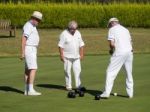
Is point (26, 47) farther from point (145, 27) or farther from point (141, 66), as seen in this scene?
point (145, 27)

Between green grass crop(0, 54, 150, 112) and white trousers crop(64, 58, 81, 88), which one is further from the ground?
white trousers crop(64, 58, 81, 88)

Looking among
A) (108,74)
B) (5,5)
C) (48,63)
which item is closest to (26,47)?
(108,74)

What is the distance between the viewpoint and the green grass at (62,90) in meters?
12.1

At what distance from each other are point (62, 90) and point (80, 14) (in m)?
29.3

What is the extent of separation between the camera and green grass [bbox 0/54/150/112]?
12.1m

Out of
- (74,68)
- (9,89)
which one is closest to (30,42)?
(74,68)

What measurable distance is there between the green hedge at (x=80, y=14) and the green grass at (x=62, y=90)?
20.9 meters

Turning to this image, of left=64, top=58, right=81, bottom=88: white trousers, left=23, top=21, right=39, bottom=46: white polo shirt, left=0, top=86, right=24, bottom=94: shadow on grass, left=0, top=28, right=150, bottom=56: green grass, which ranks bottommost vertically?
left=0, top=28, right=150, bottom=56: green grass

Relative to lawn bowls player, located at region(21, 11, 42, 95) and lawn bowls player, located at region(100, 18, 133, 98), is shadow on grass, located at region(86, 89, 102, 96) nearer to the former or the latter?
lawn bowls player, located at region(100, 18, 133, 98)

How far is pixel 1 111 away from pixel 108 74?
2.69 metres

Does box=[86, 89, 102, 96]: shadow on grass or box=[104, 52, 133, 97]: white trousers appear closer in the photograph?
box=[104, 52, 133, 97]: white trousers

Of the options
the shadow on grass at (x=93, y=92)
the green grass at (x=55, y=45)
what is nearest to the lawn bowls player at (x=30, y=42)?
the shadow on grass at (x=93, y=92)

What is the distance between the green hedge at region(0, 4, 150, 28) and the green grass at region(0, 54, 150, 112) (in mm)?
20896

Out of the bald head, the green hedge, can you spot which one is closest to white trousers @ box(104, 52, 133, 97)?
the bald head
